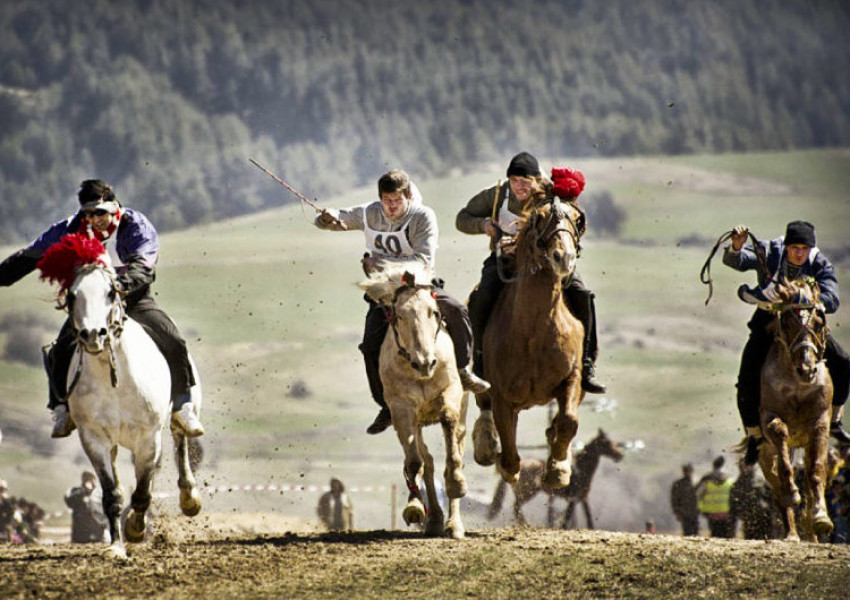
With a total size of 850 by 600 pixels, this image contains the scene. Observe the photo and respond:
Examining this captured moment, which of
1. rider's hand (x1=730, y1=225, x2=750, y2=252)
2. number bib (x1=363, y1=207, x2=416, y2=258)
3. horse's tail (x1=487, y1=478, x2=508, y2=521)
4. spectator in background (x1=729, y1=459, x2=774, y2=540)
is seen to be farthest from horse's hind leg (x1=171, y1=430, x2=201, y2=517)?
horse's tail (x1=487, y1=478, x2=508, y2=521)

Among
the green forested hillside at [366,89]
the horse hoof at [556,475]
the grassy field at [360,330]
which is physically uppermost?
the green forested hillside at [366,89]

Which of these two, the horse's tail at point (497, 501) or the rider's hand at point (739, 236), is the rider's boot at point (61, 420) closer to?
the rider's hand at point (739, 236)

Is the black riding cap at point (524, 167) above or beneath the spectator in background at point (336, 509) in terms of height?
above

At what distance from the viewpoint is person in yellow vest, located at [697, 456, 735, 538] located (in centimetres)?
1945

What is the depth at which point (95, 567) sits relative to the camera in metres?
10.4

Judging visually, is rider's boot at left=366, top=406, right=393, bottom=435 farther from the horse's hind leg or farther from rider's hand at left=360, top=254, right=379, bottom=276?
the horse's hind leg

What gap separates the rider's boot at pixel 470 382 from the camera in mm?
12766

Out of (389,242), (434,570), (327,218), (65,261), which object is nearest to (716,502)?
(389,242)

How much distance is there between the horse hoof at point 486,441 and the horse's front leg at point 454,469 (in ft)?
2.08

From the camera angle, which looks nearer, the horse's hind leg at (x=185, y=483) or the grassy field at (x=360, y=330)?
the horse's hind leg at (x=185, y=483)

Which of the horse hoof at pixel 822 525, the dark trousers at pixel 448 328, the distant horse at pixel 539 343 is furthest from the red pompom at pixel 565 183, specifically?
the horse hoof at pixel 822 525

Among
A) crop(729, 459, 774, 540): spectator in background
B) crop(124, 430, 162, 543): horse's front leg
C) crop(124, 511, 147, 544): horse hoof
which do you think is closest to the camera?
crop(124, 430, 162, 543): horse's front leg

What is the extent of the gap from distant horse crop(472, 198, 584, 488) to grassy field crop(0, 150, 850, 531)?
13.5m

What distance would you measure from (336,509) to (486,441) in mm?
7727
